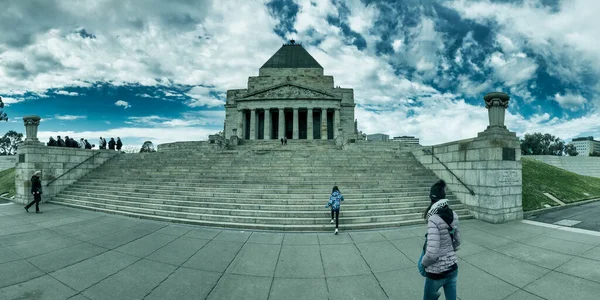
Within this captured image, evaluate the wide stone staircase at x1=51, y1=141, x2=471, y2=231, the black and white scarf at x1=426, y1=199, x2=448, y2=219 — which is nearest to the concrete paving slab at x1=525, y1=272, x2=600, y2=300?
the black and white scarf at x1=426, y1=199, x2=448, y2=219

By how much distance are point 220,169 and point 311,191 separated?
6.82 meters

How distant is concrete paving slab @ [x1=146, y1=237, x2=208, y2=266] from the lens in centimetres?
610

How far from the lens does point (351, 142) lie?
25.8 meters

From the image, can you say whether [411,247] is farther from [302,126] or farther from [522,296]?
[302,126]

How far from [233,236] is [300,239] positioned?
2.18 metres

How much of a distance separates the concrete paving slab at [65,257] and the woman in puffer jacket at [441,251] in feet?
25.1

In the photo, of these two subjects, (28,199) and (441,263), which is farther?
(28,199)

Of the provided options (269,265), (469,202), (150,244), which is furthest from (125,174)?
(469,202)

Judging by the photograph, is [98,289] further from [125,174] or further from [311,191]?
[125,174]

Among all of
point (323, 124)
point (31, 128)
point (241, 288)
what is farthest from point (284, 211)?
point (323, 124)

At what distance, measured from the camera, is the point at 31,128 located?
47.0ft

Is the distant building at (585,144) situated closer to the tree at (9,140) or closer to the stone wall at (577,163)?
the stone wall at (577,163)

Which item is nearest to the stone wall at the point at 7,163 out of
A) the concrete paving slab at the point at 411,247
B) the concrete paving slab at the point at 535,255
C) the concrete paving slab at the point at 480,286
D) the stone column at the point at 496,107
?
the concrete paving slab at the point at 411,247

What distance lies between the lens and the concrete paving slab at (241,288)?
4578 millimetres
